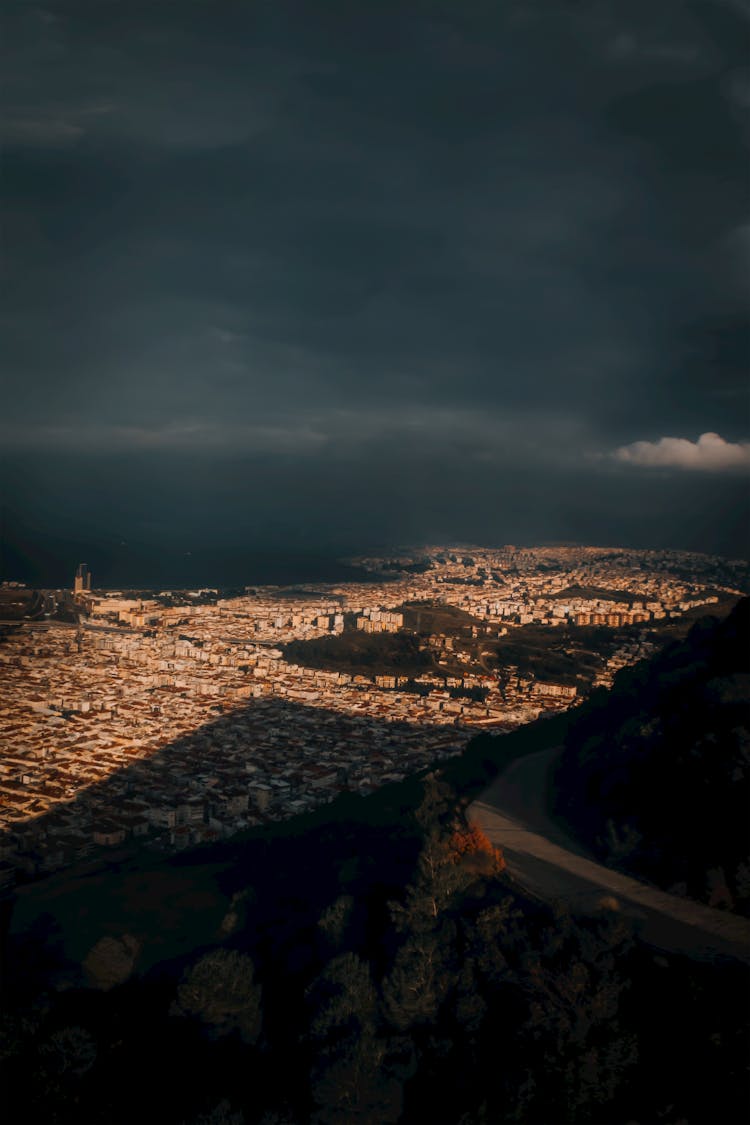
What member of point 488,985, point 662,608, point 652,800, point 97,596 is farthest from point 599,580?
point 488,985

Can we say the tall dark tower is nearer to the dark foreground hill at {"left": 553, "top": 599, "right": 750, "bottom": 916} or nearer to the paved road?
the paved road

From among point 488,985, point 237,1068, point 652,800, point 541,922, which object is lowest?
point 237,1068

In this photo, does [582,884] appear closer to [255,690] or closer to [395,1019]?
[395,1019]

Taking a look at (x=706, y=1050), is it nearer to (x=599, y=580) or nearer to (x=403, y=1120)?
(x=403, y=1120)

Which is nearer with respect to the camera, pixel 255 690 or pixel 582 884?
pixel 582 884

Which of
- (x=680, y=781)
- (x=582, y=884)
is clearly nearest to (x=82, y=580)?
(x=582, y=884)

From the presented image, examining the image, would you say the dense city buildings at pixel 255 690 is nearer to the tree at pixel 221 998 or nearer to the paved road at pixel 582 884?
the paved road at pixel 582 884
